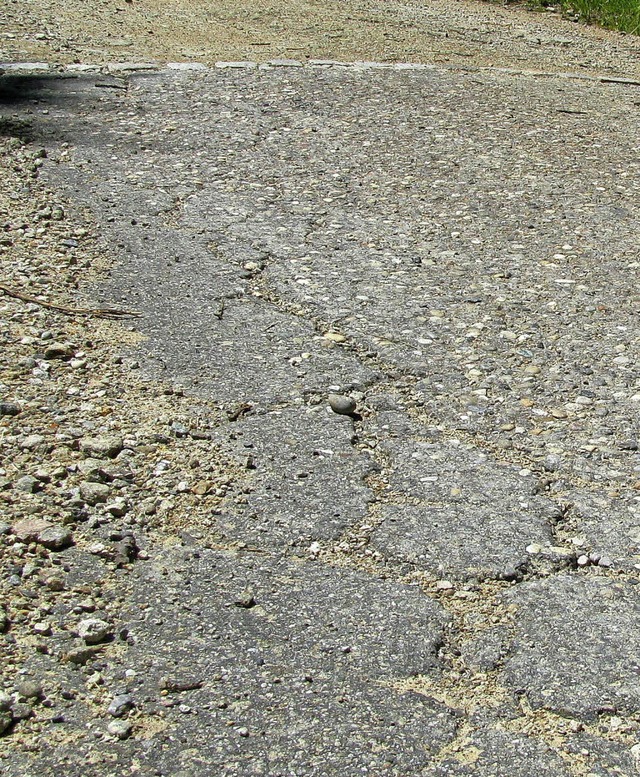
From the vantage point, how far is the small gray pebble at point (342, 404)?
8.63 feet

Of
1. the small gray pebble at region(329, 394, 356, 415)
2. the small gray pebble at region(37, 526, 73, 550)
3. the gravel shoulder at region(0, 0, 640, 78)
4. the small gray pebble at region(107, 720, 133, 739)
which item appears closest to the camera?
the small gray pebble at region(107, 720, 133, 739)

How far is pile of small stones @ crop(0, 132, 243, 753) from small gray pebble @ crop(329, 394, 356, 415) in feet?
0.97

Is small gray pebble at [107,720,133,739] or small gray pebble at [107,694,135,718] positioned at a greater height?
small gray pebble at [107,694,135,718]

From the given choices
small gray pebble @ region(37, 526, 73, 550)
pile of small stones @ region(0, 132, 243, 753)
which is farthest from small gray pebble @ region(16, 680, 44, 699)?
small gray pebble @ region(37, 526, 73, 550)

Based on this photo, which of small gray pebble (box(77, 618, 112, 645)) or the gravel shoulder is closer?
small gray pebble (box(77, 618, 112, 645))

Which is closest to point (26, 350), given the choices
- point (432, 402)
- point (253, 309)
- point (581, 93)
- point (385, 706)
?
point (253, 309)

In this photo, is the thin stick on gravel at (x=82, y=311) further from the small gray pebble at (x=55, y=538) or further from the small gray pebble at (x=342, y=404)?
the small gray pebble at (x=55, y=538)

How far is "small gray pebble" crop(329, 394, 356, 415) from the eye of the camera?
263cm

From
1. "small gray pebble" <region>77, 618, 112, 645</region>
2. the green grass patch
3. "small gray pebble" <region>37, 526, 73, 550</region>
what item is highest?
the green grass patch

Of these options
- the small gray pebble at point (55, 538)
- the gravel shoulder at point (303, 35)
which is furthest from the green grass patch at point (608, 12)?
the small gray pebble at point (55, 538)

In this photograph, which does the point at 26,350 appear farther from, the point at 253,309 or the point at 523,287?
the point at 523,287

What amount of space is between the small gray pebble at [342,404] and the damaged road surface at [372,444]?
13 millimetres

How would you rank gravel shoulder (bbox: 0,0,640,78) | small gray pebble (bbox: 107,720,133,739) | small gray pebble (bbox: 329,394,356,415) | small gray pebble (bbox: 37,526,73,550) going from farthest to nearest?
gravel shoulder (bbox: 0,0,640,78) → small gray pebble (bbox: 329,394,356,415) → small gray pebble (bbox: 37,526,73,550) → small gray pebble (bbox: 107,720,133,739)

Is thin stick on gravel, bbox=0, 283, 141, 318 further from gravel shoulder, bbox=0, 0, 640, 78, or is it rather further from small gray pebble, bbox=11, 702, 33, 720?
gravel shoulder, bbox=0, 0, 640, 78
